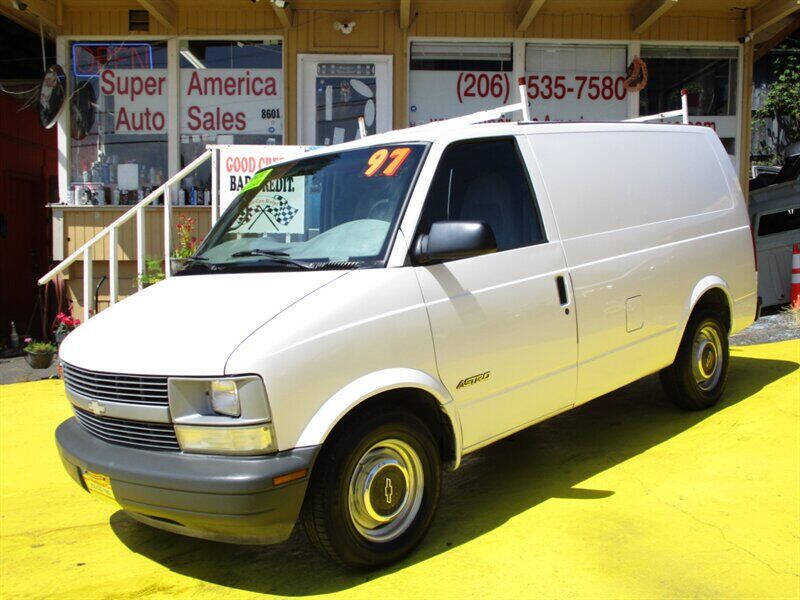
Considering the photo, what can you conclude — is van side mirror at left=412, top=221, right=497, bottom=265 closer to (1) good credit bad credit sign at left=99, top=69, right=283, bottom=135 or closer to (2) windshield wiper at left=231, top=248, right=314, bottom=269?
(2) windshield wiper at left=231, top=248, right=314, bottom=269

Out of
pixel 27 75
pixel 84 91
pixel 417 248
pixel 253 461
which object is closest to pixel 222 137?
pixel 84 91

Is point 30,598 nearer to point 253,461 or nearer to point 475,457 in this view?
point 253,461

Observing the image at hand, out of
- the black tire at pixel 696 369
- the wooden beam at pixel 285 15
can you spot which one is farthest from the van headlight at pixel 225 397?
the wooden beam at pixel 285 15

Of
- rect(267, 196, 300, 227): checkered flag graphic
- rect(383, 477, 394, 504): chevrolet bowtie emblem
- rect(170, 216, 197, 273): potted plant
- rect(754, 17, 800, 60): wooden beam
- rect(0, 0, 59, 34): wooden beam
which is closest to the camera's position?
rect(383, 477, 394, 504): chevrolet bowtie emblem

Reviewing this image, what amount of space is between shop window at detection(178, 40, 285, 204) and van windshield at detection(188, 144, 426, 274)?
5.50m

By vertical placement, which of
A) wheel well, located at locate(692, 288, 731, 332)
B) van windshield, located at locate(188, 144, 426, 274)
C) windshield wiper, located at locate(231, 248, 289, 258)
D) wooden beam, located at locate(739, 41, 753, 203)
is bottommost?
wheel well, located at locate(692, 288, 731, 332)

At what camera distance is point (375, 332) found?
3.34m

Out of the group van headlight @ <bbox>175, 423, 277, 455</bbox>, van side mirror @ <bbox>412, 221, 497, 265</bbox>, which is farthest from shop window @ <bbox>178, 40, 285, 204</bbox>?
van headlight @ <bbox>175, 423, 277, 455</bbox>

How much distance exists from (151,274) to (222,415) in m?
5.66

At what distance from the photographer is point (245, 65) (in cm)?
965

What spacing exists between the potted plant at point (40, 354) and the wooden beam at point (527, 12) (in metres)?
6.67

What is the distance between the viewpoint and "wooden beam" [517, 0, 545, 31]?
8.76 meters

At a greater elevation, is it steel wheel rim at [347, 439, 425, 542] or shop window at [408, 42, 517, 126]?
shop window at [408, 42, 517, 126]

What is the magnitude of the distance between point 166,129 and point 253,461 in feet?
25.1
